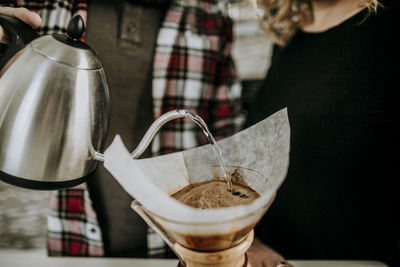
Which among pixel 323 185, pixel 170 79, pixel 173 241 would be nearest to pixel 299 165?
pixel 323 185

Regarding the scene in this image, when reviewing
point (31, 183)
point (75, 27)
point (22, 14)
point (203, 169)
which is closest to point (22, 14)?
point (22, 14)

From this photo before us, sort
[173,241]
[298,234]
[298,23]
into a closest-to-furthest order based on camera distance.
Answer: [173,241] < [298,234] < [298,23]

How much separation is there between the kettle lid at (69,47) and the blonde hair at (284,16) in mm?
821

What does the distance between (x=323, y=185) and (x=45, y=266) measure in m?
0.80

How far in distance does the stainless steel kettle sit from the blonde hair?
2.67 ft

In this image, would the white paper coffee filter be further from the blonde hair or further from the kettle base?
the blonde hair

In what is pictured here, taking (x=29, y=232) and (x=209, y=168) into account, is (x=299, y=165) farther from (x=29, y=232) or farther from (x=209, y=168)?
(x=29, y=232)

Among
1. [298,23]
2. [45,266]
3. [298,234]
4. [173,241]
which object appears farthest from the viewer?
[298,23]

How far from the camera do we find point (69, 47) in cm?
49

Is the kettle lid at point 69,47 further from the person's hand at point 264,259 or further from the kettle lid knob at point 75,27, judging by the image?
the person's hand at point 264,259

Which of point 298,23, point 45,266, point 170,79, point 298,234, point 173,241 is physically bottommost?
point 45,266

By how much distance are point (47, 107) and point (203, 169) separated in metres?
0.34

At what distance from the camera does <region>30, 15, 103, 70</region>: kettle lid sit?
49cm

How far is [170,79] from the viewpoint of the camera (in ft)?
3.44
